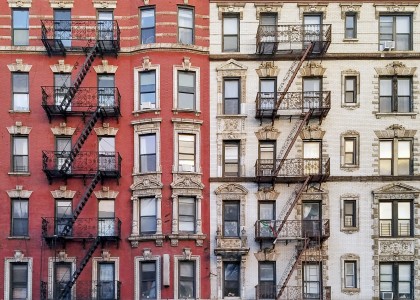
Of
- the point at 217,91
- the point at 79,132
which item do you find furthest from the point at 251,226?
the point at 79,132

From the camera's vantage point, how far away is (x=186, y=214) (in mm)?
39750

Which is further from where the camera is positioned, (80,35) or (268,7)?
(268,7)

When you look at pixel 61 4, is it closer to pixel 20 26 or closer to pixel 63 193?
pixel 20 26

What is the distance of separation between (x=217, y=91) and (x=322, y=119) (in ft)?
18.8

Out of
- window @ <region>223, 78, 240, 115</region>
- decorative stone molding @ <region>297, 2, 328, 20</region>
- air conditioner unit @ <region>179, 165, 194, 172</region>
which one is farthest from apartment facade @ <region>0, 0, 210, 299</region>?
decorative stone molding @ <region>297, 2, 328, 20</region>

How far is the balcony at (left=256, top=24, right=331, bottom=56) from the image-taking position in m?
40.3

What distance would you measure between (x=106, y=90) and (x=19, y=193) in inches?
278

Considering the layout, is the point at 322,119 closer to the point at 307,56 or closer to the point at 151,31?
the point at 307,56

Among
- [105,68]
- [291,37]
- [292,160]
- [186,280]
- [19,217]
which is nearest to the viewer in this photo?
[186,280]

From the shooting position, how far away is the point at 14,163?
40.5 meters

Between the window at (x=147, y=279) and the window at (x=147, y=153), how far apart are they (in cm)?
486

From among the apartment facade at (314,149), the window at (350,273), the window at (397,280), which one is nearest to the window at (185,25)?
the apartment facade at (314,149)

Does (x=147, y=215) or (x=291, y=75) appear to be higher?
(x=291, y=75)

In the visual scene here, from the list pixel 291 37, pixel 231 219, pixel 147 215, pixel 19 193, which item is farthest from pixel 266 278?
pixel 19 193
